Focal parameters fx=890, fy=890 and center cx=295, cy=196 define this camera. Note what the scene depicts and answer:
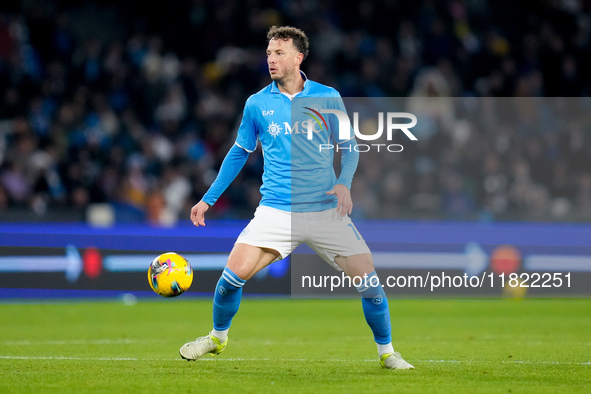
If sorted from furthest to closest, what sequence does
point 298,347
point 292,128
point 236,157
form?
point 298,347, point 236,157, point 292,128

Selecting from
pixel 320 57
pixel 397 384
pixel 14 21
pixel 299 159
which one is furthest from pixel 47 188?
pixel 397 384

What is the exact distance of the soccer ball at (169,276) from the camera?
6535 mm

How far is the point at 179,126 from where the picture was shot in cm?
1459

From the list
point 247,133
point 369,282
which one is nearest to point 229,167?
point 247,133

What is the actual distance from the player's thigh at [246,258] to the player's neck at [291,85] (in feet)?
3.77

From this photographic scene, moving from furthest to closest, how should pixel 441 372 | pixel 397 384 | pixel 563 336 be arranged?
pixel 563 336
pixel 441 372
pixel 397 384

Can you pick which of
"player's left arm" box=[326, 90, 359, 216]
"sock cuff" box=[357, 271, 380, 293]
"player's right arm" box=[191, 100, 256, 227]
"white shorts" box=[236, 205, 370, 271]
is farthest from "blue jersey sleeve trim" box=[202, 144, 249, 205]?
"sock cuff" box=[357, 271, 380, 293]

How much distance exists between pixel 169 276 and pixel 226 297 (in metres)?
0.51

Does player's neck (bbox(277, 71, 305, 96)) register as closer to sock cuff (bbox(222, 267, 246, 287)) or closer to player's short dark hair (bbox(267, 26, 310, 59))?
player's short dark hair (bbox(267, 26, 310, 59))

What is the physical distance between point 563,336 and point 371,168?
4.44 meters

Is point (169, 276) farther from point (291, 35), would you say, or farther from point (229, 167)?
point (291, 35)

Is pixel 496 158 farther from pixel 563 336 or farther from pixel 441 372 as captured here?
pixel 441 372

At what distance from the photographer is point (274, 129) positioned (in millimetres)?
6266

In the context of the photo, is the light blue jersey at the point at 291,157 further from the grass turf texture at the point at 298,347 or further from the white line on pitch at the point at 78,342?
the white line on pitch at the point at 78,342
